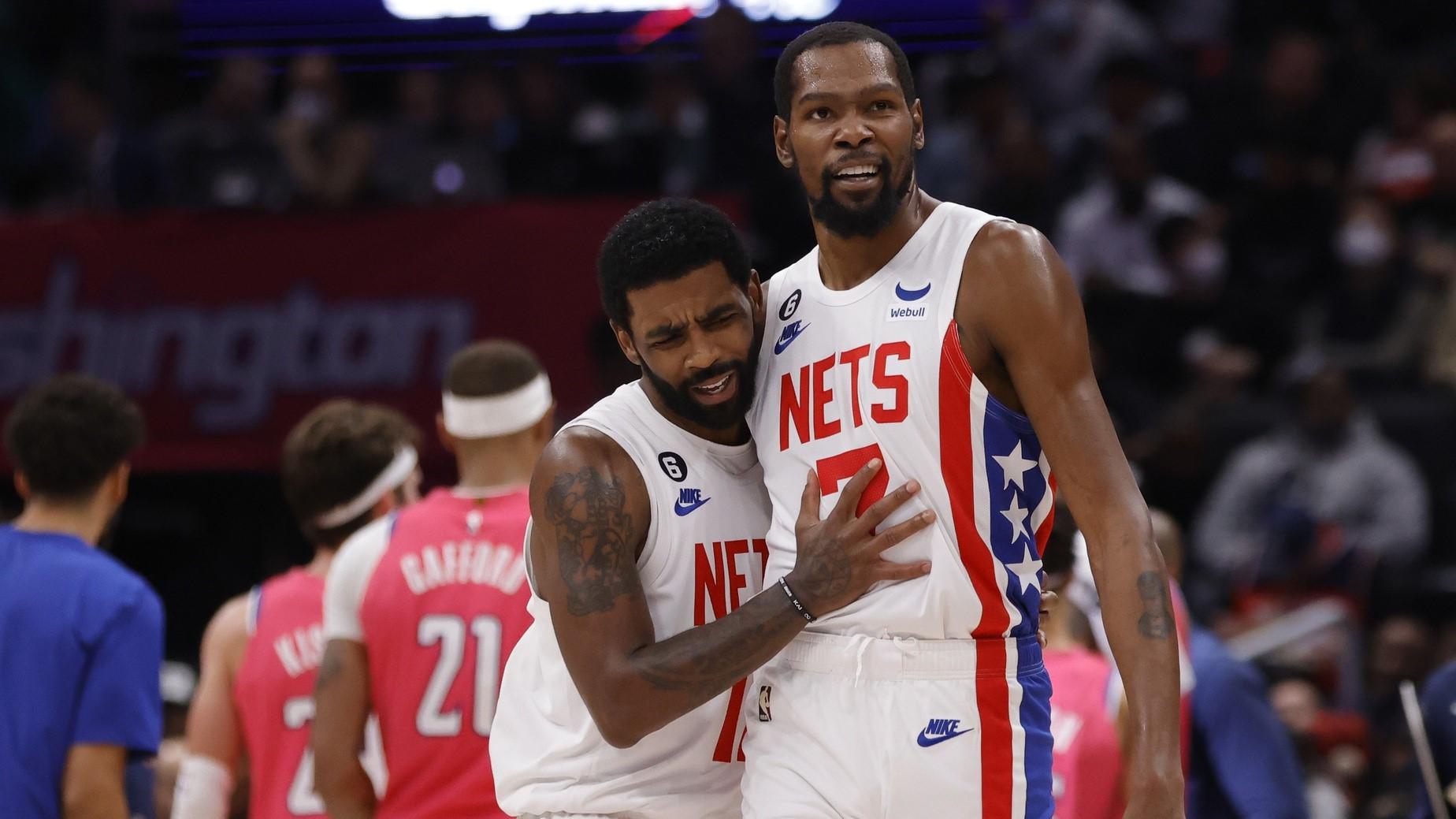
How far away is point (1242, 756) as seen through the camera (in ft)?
17.6

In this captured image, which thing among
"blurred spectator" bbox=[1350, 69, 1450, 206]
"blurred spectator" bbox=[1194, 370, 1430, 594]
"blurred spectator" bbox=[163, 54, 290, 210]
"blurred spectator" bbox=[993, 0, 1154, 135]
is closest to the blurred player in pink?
"blurred spectator" bbox=[1194, 370, 1430, 594]

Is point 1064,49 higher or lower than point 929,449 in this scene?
higher

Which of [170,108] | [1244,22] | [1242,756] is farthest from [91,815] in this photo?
[1244,22]

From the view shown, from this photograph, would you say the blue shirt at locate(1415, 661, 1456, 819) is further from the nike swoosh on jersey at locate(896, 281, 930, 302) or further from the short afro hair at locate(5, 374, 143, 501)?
the short afro hair at locate(5, 374, 143, 501)

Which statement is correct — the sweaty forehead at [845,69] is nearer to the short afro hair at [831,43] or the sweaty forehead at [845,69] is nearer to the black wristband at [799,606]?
the short afro hair at [831,43]

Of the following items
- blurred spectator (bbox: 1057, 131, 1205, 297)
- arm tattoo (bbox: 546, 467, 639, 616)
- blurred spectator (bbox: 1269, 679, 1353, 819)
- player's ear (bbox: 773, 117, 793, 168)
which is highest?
blurred spectator (bbox: 1057, 131, 1205, 297)

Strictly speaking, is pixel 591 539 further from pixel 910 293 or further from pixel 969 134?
pixel 969 134

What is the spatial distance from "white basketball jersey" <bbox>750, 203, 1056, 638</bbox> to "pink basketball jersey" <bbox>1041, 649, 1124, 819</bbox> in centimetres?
165

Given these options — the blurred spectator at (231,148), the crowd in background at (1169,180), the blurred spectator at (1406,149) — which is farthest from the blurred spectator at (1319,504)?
the blurred spectator at (231,148)

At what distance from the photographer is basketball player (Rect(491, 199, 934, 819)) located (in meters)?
3.55

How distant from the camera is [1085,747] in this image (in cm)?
509

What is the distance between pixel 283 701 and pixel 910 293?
107 inches

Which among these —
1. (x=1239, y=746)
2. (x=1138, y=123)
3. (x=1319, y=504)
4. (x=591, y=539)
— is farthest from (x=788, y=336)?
(x=1138, y=123)

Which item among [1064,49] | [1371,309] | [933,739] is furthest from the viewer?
[1064,49]
